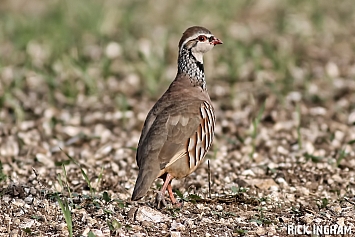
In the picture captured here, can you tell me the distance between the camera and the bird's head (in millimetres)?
5570

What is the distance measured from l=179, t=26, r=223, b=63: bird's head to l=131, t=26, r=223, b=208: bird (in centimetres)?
29

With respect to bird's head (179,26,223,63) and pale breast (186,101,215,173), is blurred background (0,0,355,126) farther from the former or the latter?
pale breast (186,101,215,173)

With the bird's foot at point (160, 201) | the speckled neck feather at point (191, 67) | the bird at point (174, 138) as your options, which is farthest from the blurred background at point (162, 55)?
the bird's foot at point (160, 201)

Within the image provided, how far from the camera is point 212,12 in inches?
476

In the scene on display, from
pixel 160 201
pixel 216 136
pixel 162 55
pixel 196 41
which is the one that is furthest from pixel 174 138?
pixel 162 55

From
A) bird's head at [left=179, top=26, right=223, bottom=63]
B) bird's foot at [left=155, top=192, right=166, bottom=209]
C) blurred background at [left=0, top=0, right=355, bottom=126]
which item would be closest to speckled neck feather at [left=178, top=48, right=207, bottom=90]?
bird's head at [left=179, top=26, right=223, bottom=63]

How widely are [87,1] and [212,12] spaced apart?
8.11 feet

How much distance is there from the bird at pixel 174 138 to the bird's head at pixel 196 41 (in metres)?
0.29

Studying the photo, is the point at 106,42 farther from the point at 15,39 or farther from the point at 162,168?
the point at 162,168

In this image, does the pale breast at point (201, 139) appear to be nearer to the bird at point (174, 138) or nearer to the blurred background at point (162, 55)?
the bird at point (174, 138)

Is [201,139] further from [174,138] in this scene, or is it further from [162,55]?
[162,55]

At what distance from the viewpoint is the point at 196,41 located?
18.4 feet

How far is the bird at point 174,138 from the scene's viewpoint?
4680 millimetres

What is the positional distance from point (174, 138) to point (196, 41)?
1.12 metres
